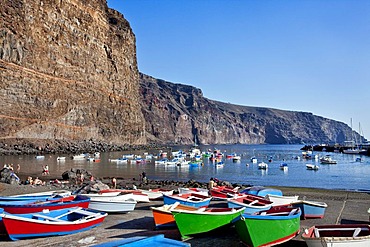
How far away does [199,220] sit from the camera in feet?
36.9

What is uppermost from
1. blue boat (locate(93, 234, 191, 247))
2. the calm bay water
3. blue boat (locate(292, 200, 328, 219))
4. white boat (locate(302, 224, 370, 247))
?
blue boat (locate(93, 234, 191, 247))

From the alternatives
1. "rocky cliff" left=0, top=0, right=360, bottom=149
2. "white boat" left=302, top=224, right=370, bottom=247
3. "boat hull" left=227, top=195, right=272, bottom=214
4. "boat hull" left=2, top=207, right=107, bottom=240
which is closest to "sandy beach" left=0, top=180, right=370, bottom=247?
"boat hull" left=2, top=207, right=107, bottom=240

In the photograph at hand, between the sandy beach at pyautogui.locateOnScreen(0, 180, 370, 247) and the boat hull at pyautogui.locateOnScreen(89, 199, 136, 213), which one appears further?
the boat hull at pyautogui.locateOnScreen(89, 199, 136, 213)

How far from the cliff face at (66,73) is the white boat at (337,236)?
242ft

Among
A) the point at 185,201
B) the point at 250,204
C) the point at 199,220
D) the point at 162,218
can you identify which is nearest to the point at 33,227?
the point at 162,218

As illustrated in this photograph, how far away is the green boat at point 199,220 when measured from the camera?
35.9 ft

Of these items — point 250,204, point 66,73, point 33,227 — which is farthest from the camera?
point 66,73

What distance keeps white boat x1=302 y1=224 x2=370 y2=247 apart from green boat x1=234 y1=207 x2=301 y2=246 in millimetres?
1021

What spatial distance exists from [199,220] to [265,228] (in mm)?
2224

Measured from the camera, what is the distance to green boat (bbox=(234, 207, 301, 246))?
9.88 meters

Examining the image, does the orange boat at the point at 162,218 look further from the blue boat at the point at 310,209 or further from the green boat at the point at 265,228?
the blue boat at the point at 310,209

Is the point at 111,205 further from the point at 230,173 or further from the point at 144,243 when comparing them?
the point at 230,173

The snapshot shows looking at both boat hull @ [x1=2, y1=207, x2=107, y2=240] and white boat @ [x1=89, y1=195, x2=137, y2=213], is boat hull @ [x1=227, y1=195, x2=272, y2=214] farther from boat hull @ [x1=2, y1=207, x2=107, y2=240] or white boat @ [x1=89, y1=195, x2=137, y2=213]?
boat hull @ [x1=2, y1=207, x2=107, y2=240]

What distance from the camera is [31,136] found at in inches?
3036
